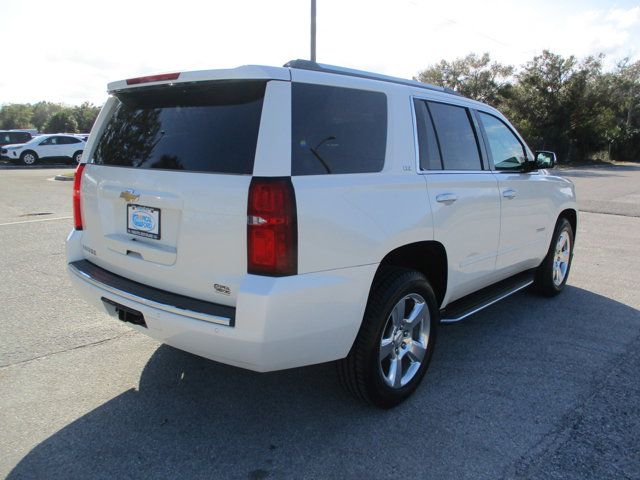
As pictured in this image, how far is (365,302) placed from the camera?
2.82 metres

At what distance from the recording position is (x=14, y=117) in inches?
4998

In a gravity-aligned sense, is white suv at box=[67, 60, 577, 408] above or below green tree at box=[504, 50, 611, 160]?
below

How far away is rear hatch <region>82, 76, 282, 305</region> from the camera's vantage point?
2537 mm

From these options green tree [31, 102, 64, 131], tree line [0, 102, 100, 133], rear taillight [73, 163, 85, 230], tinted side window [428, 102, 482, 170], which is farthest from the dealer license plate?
green tree [31, 102, 64, 131]

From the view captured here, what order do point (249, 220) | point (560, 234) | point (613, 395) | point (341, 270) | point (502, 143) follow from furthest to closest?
point (560, 234), point (502, 143), point (613, 395), point (341, 270), point (249, 220)

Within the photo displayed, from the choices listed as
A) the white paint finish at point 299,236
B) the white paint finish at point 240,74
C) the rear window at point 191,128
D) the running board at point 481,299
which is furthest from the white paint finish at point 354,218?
the running board at point 481,299

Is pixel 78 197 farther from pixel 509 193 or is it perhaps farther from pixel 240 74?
pixel 509 193

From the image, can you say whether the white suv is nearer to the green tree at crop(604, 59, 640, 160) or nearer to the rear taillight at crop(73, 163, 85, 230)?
the rear taillight at crop(73, 163, 85, 230)

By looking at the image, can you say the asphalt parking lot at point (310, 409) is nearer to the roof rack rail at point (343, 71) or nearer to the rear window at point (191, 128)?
the rear window at point (191, 128)

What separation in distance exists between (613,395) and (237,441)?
241cm

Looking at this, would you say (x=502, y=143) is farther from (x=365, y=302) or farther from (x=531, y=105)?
(x=531, y=105)

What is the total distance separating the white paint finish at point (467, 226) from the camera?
3.40m

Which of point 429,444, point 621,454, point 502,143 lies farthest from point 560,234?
point 429,444

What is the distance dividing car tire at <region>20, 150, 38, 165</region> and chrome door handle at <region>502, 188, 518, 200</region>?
28503 millimetres
